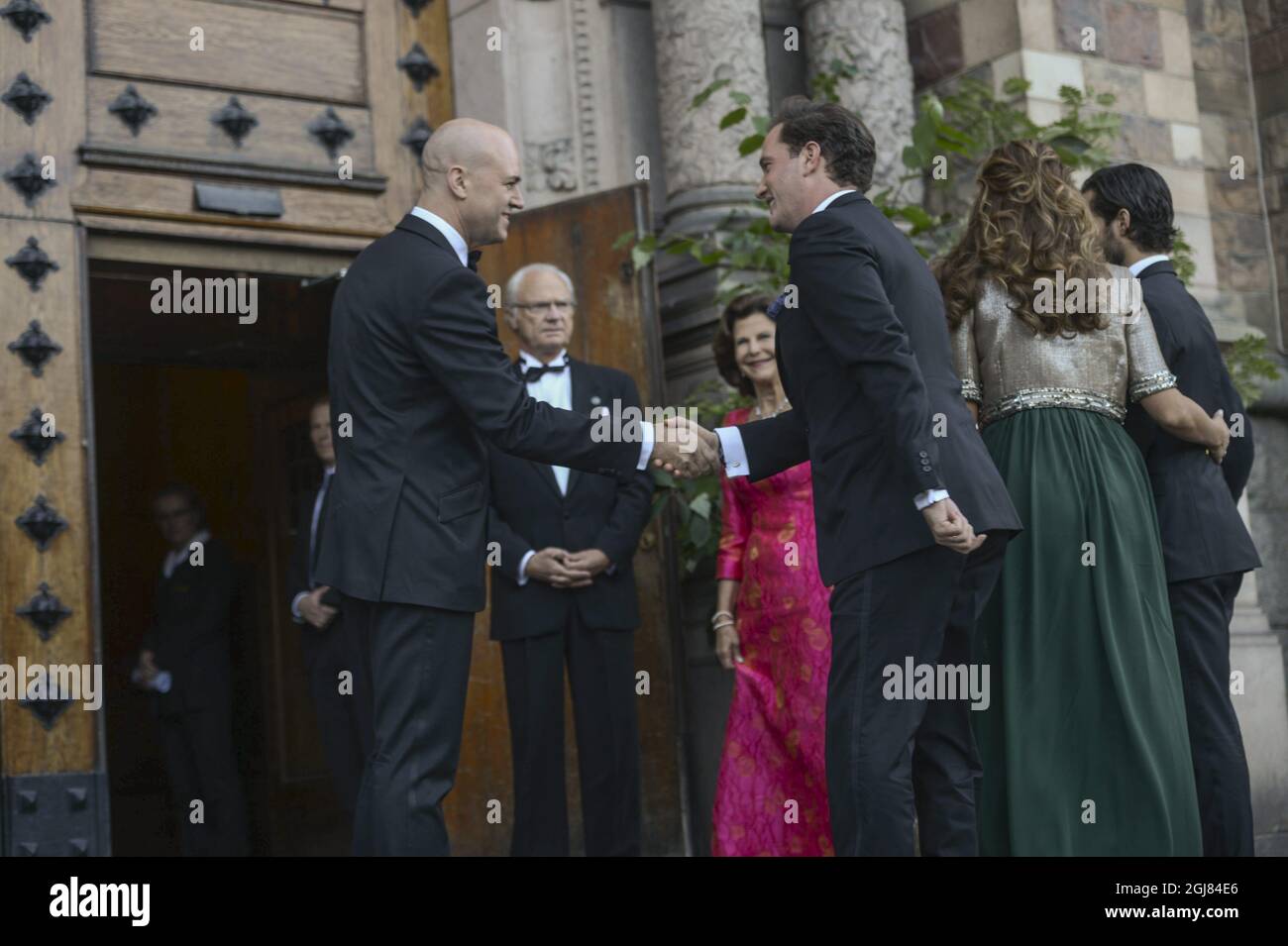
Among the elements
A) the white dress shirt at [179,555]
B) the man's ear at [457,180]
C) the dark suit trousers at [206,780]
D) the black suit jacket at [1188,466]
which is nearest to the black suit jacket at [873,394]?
the man's ear at [457,180]

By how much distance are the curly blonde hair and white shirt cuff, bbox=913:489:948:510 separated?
85cm

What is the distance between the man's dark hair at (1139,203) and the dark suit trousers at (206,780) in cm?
429

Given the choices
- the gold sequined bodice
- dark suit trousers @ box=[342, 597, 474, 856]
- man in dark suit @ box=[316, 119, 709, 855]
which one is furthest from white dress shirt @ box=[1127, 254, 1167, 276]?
dark suit trousers @ box=[342, 597, 474, 856]

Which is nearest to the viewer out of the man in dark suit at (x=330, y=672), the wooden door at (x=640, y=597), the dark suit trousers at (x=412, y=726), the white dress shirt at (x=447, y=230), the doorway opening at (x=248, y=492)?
the dark suit trousers at (x=412, y=726)

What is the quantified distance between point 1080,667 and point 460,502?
154 centimetres

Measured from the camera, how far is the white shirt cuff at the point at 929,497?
3646 millimetres

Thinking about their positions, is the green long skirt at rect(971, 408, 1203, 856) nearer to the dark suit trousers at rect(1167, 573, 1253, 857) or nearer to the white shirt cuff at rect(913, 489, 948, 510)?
the dark suit trousers at rect(1167, 573, 1253, 857)

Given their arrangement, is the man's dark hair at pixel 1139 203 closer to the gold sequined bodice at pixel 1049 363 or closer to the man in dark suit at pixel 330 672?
the gold sequined bodice at pixel 1049 363

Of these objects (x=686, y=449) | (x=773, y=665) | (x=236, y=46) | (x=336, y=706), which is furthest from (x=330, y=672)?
(x=686, y=449)

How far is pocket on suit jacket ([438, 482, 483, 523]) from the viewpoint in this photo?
13.0 feet

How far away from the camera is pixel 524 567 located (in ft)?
18.1

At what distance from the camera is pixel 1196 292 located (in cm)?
704

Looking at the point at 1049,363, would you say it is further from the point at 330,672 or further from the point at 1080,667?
the point at 330,672

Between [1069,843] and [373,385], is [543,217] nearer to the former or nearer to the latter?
[373,385]
